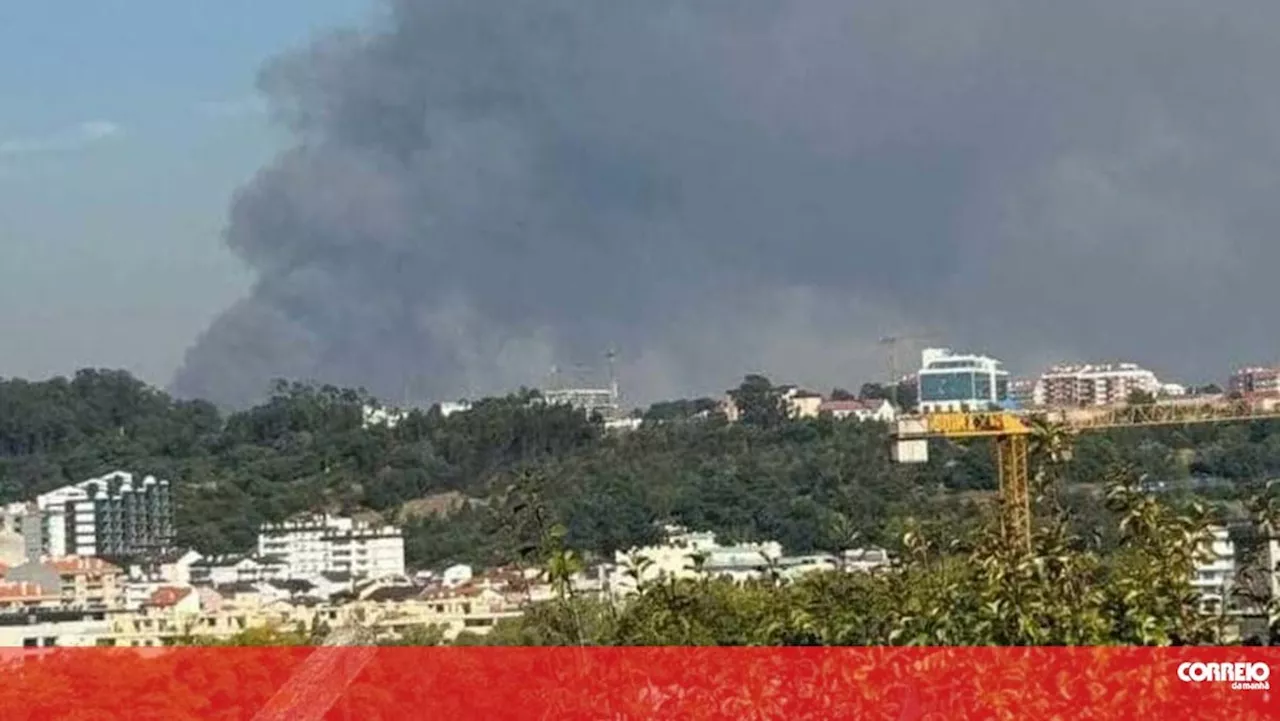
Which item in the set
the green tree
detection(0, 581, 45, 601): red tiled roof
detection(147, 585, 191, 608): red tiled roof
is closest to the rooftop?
detection(0, 581, 45, 601): red tiled roof

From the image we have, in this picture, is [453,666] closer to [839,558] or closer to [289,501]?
[839,558]

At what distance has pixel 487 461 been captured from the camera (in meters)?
40.0

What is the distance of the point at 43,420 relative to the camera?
48.3 metres

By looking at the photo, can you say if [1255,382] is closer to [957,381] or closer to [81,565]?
[957,381]

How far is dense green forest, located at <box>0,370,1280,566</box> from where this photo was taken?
29000 mm

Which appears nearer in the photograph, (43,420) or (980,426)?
(980,426)

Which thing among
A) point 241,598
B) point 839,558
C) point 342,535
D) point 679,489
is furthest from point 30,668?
point 342,535

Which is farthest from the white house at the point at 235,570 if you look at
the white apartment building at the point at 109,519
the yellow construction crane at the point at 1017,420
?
the yellow construction crane at the point at 1017,420

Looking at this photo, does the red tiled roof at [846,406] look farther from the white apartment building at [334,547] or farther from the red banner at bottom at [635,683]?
the red banner at bottom at [635,683]

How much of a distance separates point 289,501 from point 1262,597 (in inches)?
1464

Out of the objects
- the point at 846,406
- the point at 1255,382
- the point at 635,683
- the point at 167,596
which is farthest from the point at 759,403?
the point at 635,683

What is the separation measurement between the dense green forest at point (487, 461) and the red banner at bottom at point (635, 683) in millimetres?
15818

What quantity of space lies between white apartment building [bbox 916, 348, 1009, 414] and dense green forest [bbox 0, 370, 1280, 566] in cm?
256

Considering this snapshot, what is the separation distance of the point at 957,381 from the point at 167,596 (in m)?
20.5
